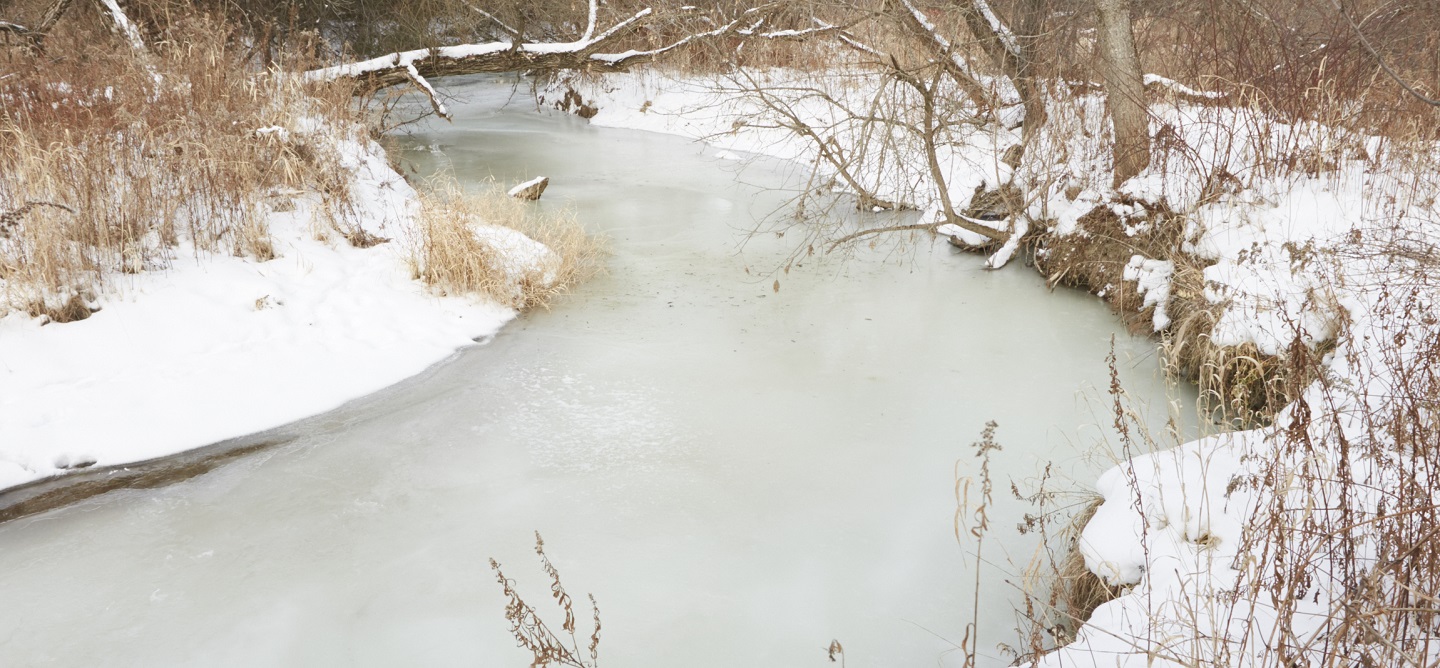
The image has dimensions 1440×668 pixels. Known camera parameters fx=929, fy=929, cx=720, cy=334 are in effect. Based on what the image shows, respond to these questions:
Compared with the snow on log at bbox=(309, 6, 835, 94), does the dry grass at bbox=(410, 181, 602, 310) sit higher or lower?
lower

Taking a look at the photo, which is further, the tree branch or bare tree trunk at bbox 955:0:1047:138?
the tree branch

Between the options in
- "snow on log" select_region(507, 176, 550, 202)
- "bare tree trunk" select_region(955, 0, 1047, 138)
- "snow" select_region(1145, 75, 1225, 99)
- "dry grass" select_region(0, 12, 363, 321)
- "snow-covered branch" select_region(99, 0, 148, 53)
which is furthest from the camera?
"snow on log" select_region(507, 176, 550, 202)

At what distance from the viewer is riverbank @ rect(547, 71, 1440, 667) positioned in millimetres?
2338

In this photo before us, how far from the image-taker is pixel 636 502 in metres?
4.15

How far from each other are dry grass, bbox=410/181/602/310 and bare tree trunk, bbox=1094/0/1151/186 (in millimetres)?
4022

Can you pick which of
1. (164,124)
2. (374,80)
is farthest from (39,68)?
(374,80)

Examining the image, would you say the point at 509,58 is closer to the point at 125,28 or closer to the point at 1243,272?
the point at 125,28

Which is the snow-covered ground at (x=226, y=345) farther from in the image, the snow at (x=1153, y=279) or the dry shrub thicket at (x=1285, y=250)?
the snow at (x=1153, y=279)

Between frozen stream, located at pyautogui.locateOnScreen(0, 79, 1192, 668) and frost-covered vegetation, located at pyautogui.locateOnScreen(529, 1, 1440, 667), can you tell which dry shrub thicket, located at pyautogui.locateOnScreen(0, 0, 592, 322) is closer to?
frozen stream, located at pyautogui.locateOnScreen(0, 79, 1192, 668)

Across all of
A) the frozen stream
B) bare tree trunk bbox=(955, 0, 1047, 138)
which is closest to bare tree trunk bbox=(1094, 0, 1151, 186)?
bare tree trunk bbox=(955, 0, 1047, 138)

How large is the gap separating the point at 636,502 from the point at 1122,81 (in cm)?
499

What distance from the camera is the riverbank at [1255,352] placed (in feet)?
7.67

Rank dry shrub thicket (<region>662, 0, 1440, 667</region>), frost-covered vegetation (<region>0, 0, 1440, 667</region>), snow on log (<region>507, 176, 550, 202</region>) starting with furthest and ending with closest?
snow on log (<region>507, 176, 550, 202</region>) < frost-covered vegetation (<region>0, 0, 1440, 667</region>) < dry shrub thicket (<region>662, 0, 1440, 667</region>)

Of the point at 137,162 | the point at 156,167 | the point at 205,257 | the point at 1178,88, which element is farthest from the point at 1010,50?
the point at 137,162
